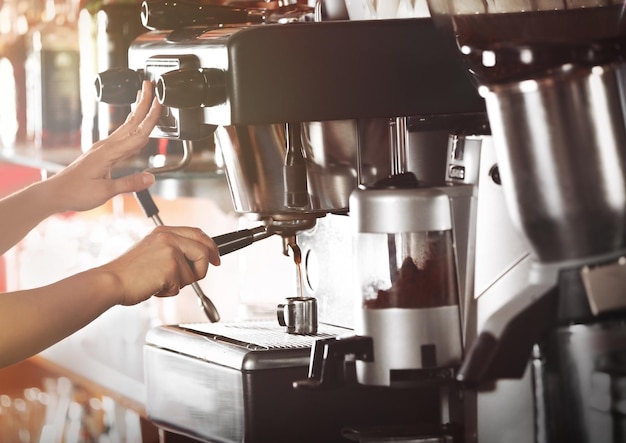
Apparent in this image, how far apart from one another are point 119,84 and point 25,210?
28 cm

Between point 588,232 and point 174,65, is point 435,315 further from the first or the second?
point 174,65

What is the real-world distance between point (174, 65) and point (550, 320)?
504 mm

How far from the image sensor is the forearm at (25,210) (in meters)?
1.48

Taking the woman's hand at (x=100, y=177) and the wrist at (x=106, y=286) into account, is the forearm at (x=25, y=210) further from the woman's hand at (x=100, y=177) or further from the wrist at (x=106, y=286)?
the wrist at (x=106, y=286)

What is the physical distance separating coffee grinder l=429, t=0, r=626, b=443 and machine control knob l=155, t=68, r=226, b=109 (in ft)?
1.00

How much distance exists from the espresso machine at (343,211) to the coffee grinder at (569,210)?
0.25ft

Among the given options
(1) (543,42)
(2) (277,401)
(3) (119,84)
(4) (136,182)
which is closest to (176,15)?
(3) (119,84)

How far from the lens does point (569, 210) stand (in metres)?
0.86

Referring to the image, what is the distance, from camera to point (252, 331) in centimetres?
133

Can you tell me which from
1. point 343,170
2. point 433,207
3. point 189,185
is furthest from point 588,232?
point 189,185

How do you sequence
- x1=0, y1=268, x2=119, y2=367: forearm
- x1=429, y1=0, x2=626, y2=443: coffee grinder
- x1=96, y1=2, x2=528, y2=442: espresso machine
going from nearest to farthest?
x1=429, y1=0, x2=626, y2=443: coffee grinder, x1=96, y1=2, x2=528, y2=442: espresso machine, x1=0, y1=268, x2=119, y2=367: forearm

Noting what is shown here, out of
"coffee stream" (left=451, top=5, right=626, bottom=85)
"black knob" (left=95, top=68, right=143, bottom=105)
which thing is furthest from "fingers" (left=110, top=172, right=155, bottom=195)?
"coffee stream" (left=451, top=5, right=626, bottom=85)

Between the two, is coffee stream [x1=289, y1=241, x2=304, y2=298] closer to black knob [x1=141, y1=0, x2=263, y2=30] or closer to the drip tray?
the drip tray

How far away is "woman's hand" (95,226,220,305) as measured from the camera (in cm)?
117
